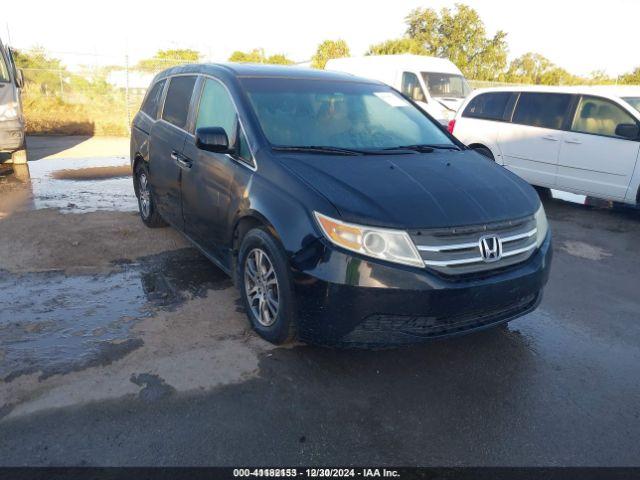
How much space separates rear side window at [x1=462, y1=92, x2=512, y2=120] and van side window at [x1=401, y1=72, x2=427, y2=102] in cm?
514

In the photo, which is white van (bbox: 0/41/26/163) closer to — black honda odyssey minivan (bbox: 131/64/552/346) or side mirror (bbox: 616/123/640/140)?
black honda odyssey minivan (bbox: 131/64/552/346)

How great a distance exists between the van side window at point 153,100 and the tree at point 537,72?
33.9 meters

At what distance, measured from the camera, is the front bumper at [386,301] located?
2.70 metres

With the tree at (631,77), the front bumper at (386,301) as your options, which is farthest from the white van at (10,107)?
the tree at (631,77)

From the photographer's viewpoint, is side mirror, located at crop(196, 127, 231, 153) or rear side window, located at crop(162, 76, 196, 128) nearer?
side mirror, located at crop(196, 127, 231, 153)

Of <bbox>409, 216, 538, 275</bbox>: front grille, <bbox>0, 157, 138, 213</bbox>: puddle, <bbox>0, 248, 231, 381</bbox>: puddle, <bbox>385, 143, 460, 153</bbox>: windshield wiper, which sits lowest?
<bbox>0, 157, 138, 213</bbox>: puddle

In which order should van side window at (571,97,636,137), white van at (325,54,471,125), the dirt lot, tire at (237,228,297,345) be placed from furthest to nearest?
white van at (325,54,471,125), van side window at (571,97,636,137), tire at (237,228,297,345), the dirt lot

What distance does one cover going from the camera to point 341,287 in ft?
8.91

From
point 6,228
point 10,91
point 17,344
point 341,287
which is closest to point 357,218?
point 341,287

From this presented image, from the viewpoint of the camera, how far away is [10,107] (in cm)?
890

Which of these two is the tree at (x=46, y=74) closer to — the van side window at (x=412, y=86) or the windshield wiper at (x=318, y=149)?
the van side window at (x=412, y=86)

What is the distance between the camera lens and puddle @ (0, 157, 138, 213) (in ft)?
23.1

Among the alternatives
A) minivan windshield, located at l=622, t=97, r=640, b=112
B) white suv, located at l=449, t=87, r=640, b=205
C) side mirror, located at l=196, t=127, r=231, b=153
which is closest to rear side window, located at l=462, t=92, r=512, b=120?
white suv, located at l=449, t=87, r=640, b=205

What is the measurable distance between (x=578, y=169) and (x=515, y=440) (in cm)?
601
